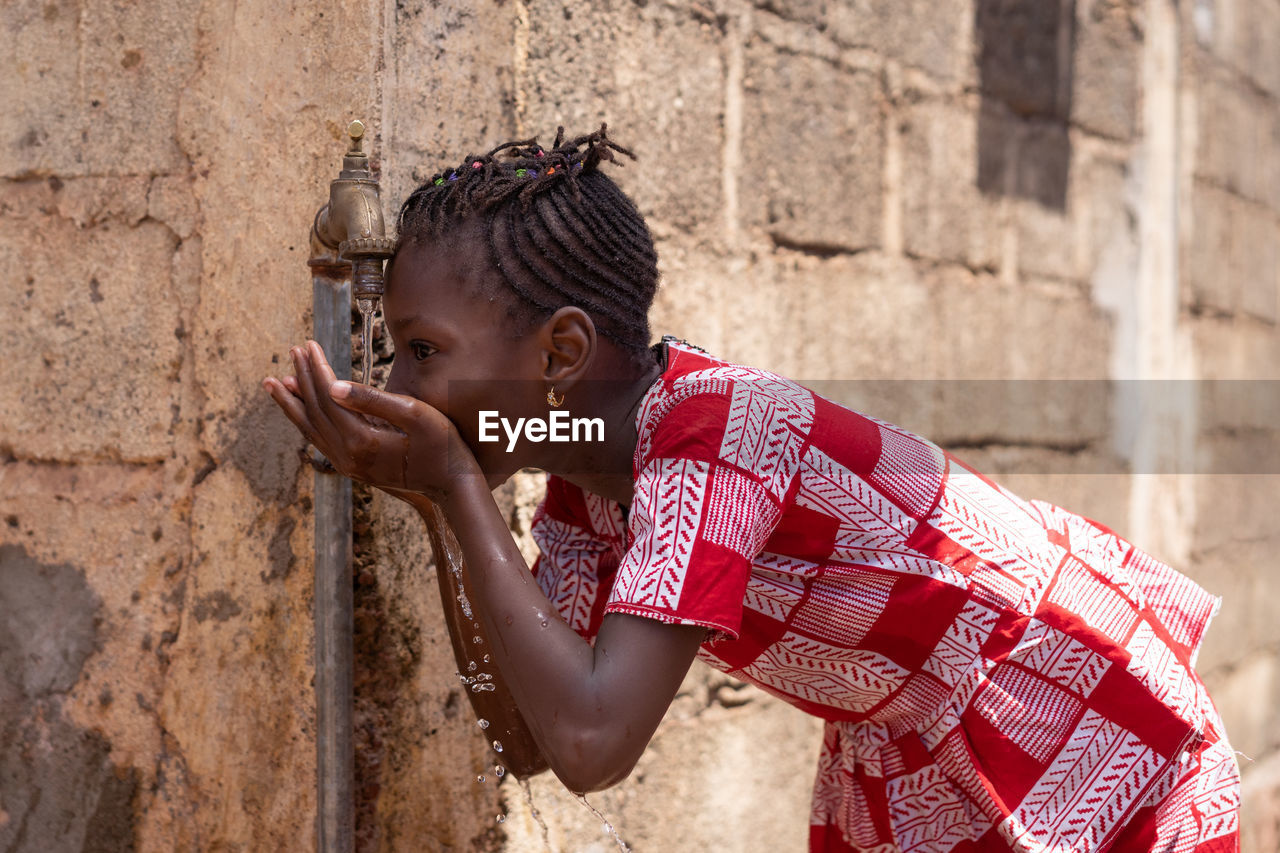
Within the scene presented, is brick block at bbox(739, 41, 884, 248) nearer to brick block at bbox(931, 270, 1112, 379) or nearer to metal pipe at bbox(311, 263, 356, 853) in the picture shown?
brick block at bbox(931, 270, 1112, 379)

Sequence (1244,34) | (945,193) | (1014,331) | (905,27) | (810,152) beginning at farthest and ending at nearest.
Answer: (1244,34) < (1014,331) < (945,193) < (905,27) < (810,152)

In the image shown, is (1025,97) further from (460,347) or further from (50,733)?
(50,733)

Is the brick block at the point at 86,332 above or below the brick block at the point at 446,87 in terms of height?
below

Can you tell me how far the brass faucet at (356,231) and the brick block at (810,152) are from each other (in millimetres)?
954

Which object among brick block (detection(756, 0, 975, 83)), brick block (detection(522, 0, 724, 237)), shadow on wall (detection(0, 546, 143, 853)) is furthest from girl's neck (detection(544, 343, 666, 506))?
brick block (detection(756, 0, 975, 83))

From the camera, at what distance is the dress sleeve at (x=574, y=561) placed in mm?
1589

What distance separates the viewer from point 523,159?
1423mm

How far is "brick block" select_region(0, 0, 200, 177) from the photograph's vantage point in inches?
70.4

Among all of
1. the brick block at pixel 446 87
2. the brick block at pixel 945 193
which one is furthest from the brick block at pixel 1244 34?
the brick block at pixel 446 87

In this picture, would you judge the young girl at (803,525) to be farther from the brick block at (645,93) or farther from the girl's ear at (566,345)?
the brick block at (645,93)

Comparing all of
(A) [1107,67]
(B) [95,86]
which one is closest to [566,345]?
(B) [95,86]

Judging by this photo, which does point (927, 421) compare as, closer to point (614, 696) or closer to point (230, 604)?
point (230, 604)

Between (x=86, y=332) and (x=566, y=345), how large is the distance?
35.7 inches

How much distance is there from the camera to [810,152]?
7.89 feet
